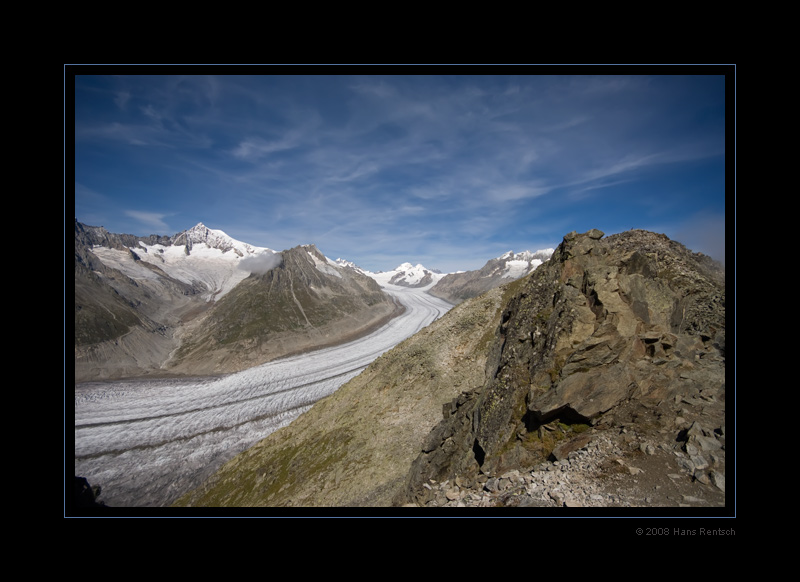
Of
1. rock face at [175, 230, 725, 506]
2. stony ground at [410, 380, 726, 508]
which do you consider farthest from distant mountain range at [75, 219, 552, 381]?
stony ground at [410, 380, 726, 508]

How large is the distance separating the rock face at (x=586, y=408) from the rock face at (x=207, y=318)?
75.2 m

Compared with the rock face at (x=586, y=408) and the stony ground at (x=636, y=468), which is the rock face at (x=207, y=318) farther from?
the stony ground at (x=636, y=468)

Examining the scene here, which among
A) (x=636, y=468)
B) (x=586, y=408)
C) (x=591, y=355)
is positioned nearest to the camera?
(x=636, y=468)

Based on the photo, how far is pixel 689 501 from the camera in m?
5.53

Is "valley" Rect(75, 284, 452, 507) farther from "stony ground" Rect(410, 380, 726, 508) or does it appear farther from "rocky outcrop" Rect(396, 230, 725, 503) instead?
"stony ground" Rect(410, 380, 726, 508)

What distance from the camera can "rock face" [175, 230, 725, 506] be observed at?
6.41 meters

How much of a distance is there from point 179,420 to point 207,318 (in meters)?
67.6

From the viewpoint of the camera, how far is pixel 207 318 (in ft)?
347

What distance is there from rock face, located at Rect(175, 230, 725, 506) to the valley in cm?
2550

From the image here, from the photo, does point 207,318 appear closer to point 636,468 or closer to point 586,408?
point 586,408

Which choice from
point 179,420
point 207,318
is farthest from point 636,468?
point 207,318
